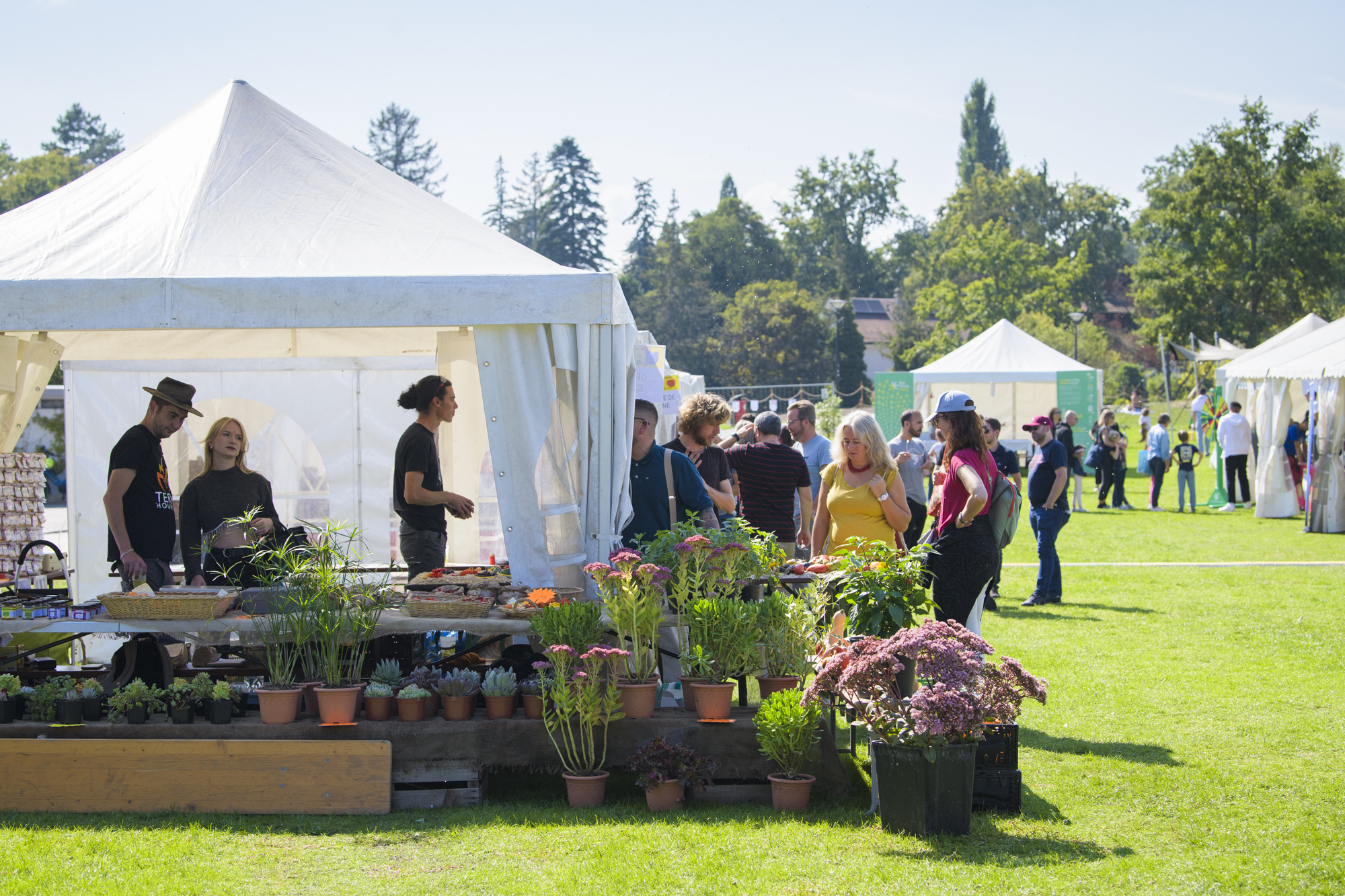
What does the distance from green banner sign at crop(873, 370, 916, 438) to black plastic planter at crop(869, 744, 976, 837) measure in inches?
879

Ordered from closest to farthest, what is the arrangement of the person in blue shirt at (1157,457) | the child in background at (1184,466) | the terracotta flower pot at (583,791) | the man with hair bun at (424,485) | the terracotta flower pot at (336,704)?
the terracotta flower pot at (583,791) → the terracotta flower pot at (336,704) → the man with hair bun at (424,485) → the child in background at (1184,466) → the person in blue shirt at (1157,457)

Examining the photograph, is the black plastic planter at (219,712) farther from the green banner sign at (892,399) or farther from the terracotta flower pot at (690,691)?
the green banner sign at (892,399)

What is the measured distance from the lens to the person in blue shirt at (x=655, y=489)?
568cm

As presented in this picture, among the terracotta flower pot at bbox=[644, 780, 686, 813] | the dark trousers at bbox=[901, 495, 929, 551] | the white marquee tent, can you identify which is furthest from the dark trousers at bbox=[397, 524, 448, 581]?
the dark trousers at bbox=[901, 495, 929, 551]

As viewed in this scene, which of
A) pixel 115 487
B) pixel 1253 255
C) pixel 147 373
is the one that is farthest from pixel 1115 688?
pixel 1253 255

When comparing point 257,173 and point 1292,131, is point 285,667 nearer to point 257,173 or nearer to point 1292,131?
point 257,173

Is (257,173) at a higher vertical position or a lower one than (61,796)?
higher

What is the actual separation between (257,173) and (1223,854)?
5.54 meters

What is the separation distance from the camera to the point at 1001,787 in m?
4.30

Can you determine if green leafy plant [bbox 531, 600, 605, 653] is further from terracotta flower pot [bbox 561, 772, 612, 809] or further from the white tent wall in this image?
the white tent wall

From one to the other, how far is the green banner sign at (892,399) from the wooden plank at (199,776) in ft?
73.6

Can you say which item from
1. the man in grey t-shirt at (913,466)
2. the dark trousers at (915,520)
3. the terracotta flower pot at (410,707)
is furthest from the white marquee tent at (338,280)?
the dark trousers at (915,520)

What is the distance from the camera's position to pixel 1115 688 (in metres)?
6.45

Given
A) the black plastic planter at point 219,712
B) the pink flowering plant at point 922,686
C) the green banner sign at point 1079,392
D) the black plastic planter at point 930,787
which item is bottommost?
A: the black plastic planter at point 930,787
